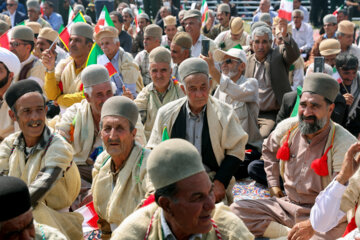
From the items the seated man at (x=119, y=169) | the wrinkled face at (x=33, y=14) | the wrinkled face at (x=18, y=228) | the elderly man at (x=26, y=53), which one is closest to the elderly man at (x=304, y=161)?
the seated man at (x=119, y=169)

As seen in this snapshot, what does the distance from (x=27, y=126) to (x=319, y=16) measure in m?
18.2

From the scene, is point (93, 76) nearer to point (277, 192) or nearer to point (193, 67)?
point (193, 67)

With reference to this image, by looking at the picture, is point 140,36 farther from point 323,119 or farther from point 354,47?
point 323,119

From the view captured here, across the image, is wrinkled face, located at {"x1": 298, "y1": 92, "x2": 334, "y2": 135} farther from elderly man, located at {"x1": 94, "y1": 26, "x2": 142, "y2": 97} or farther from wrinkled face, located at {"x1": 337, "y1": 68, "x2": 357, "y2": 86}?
elderly man, located at {"x1": 94, "y1": 26, "x2": 142, "y2": 97}

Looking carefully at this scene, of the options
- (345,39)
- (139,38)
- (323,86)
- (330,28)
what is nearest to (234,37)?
(345,39)

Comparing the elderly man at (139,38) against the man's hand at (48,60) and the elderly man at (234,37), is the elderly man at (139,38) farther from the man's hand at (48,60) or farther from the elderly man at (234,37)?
the man's hand at (48,60)

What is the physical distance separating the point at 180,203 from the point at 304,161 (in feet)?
7.04

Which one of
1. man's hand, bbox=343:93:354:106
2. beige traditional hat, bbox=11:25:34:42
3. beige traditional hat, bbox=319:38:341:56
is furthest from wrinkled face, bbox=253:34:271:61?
beige traditional hat, bbox=11:25:34:42

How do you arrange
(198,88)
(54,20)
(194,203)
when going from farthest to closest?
(54,20) < (198,88) < (194,203)

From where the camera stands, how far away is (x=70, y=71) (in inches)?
254

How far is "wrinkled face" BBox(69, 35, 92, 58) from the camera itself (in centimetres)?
668

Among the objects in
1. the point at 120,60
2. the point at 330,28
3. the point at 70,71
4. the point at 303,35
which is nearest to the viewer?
the point at 70,71

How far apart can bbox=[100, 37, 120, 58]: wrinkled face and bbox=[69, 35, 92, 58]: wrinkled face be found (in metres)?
0.50

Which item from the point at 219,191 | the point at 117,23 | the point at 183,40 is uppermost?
the point at 183,40
